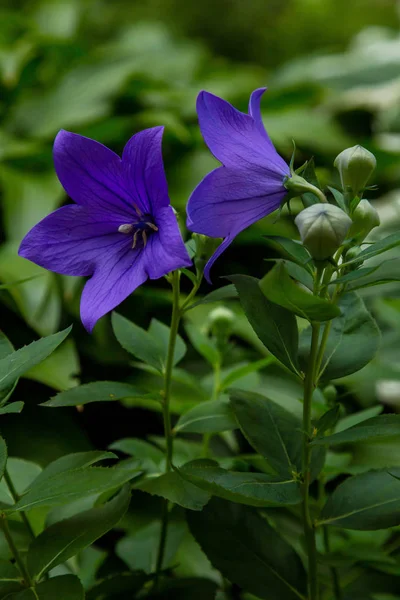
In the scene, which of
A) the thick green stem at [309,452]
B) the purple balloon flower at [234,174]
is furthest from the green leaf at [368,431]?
the purple balloon flower at [234,174]

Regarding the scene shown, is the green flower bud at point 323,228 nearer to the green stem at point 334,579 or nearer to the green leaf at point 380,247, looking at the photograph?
the green leaf at point 380,247

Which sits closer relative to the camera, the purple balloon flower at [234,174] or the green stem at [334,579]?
the purple balloon flower at [234,174]

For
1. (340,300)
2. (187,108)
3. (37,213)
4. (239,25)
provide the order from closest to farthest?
1. (340,300)
2. (37,213)
3. (187,108)
4. (239,25)

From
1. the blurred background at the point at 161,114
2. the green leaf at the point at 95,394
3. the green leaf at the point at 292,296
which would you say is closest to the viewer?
the green leaf at the point at 292,296

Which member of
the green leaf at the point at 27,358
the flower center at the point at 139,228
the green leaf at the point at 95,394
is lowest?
the green leaf at the point at 95,394

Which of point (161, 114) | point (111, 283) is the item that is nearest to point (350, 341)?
point (111, 283)

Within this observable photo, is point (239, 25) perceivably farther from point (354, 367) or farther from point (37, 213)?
point (354, 367)

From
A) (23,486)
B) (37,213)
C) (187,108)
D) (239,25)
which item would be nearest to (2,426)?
(23,486)
